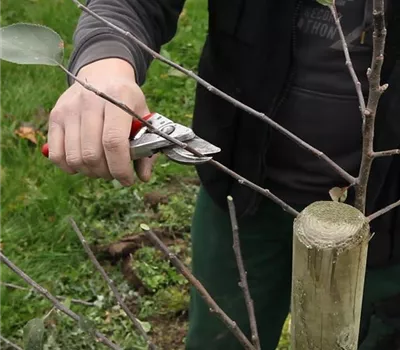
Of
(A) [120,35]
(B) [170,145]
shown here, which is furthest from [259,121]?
(B) [170,145]

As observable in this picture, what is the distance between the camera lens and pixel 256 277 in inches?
54.5

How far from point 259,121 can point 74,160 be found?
0.43 metres

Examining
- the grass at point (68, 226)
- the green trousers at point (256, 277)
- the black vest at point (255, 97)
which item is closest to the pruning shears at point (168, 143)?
the black vest at point (255, 97)

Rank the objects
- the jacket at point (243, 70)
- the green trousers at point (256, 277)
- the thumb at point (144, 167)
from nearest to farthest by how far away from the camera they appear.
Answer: the thumb at point (144, 167) → the jacket at point (243, 70) → the green trousers at point (256, 277)

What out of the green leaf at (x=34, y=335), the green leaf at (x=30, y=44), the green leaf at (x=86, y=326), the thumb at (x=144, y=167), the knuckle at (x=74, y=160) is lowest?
the green leaf at (x=34, y=335)

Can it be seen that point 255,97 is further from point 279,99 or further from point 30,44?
point 30,44

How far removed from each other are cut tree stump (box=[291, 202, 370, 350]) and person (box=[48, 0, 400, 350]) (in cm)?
28

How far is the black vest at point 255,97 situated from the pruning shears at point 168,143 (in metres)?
0.33

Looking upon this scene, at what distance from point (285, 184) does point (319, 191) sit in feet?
0.19

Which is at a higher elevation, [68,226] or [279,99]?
[279,99]

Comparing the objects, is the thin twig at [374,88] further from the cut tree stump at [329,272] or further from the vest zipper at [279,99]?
the vest zipper at [279,99]

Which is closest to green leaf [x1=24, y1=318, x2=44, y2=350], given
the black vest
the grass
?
the black vest

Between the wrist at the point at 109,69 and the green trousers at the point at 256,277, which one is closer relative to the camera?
the wrist at the point at 109,69

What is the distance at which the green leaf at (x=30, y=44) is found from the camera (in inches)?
25.2
